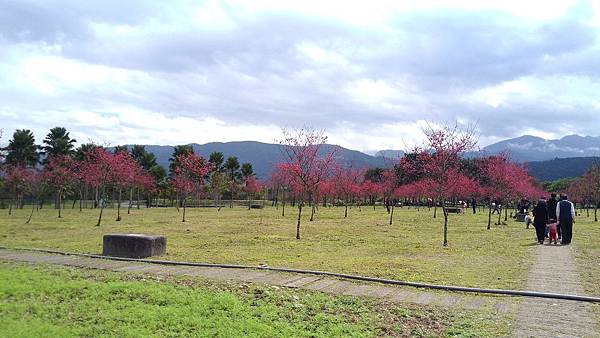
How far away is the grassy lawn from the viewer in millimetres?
5203

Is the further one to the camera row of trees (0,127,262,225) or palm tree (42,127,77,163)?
palm tree (42,127,77,163)

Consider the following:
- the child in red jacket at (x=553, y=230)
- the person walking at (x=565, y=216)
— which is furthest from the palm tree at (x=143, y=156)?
the person walking at (x=565, y=216)

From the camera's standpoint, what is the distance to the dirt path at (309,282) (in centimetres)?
691

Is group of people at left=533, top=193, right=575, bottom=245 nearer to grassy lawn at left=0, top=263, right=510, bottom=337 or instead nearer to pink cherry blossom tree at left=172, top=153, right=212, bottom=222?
grassy lawn at left=0, top=263, right=510, bottom=337

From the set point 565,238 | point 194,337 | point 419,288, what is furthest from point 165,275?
point 565,238

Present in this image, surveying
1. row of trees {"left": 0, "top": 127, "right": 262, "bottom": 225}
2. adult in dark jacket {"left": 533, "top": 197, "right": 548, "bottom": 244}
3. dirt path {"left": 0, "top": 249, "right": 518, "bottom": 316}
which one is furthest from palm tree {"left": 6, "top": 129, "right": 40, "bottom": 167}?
adult in dark jacket {"left": 533, "top": 197, "right": 548, "bottom": 244}

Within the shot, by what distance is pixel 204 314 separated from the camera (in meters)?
5.77

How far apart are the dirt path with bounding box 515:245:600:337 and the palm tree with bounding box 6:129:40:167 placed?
54221 millimetres

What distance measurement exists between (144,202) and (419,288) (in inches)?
2442

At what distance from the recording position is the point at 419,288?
25.8 feet

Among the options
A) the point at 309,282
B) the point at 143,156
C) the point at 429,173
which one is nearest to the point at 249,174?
the point at 143,156

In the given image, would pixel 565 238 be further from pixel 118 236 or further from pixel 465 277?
pixel 118 236

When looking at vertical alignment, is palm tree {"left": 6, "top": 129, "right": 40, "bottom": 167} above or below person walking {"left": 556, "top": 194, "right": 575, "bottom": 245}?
above

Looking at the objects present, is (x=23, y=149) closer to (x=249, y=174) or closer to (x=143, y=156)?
(x=143, y=156)
